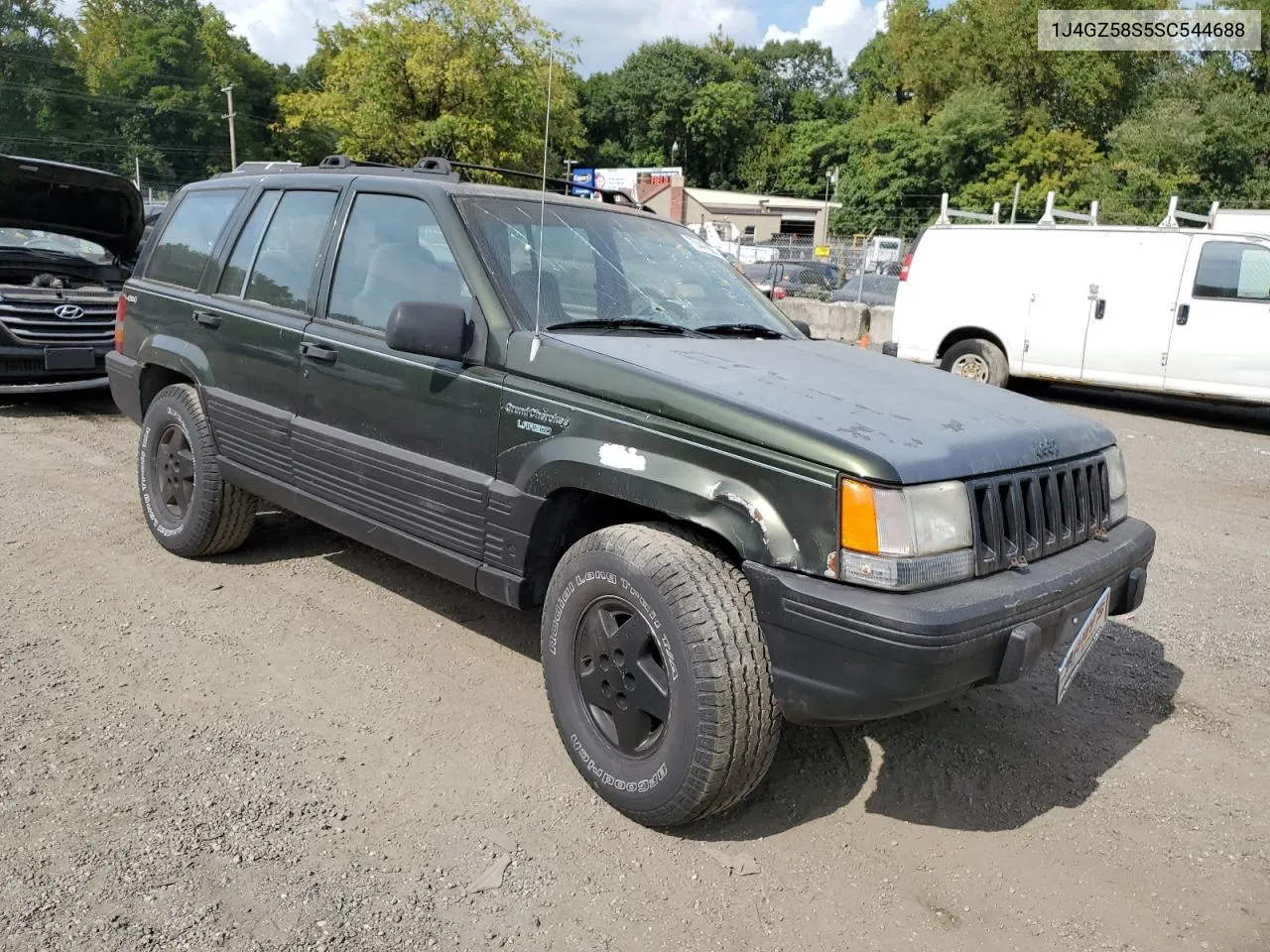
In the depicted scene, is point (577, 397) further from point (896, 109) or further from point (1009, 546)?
point (896, 109)

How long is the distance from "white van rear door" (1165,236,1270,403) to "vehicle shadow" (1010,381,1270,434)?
0.50m

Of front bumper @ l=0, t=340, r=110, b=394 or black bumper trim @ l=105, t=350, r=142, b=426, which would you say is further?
front bumper @ l=0, t=340, r=110, b=394

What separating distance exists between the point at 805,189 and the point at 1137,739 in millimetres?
81569

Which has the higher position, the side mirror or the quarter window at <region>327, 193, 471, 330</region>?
the quarter window at <region>327, 193, 471, 330</region>

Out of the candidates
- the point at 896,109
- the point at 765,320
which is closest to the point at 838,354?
the point at 765,320

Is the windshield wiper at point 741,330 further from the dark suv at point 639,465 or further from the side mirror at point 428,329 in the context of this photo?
the side mirror at point 428,329

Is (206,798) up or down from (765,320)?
down

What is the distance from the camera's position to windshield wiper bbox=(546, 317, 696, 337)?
3.33 m

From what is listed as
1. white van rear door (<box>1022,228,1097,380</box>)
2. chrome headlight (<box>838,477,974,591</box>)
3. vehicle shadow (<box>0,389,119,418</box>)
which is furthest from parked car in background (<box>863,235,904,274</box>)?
chrome headlight (<box>838,477,974,591</box>)

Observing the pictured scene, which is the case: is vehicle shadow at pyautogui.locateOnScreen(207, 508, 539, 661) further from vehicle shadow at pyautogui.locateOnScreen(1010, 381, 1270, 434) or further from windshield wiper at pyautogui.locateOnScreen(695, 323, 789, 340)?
vehicle shadow at pyautogui.locateOnScreen(1010, 381, 1270, 434)

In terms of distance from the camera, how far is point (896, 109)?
244 ft

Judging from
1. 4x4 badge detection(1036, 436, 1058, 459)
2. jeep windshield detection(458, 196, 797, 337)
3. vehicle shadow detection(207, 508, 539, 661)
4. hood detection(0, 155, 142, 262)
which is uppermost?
hood detection(0, 155, 142, 262)

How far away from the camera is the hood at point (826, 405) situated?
2.55m

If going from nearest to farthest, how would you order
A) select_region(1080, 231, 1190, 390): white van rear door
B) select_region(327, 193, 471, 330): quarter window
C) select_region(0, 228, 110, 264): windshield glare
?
select_region(327, 193, 471, 330): quarter window, select_region(0, 228, 110, 264): windshield glare, select_region(1080, 231, 1190, 390): white van rear door
